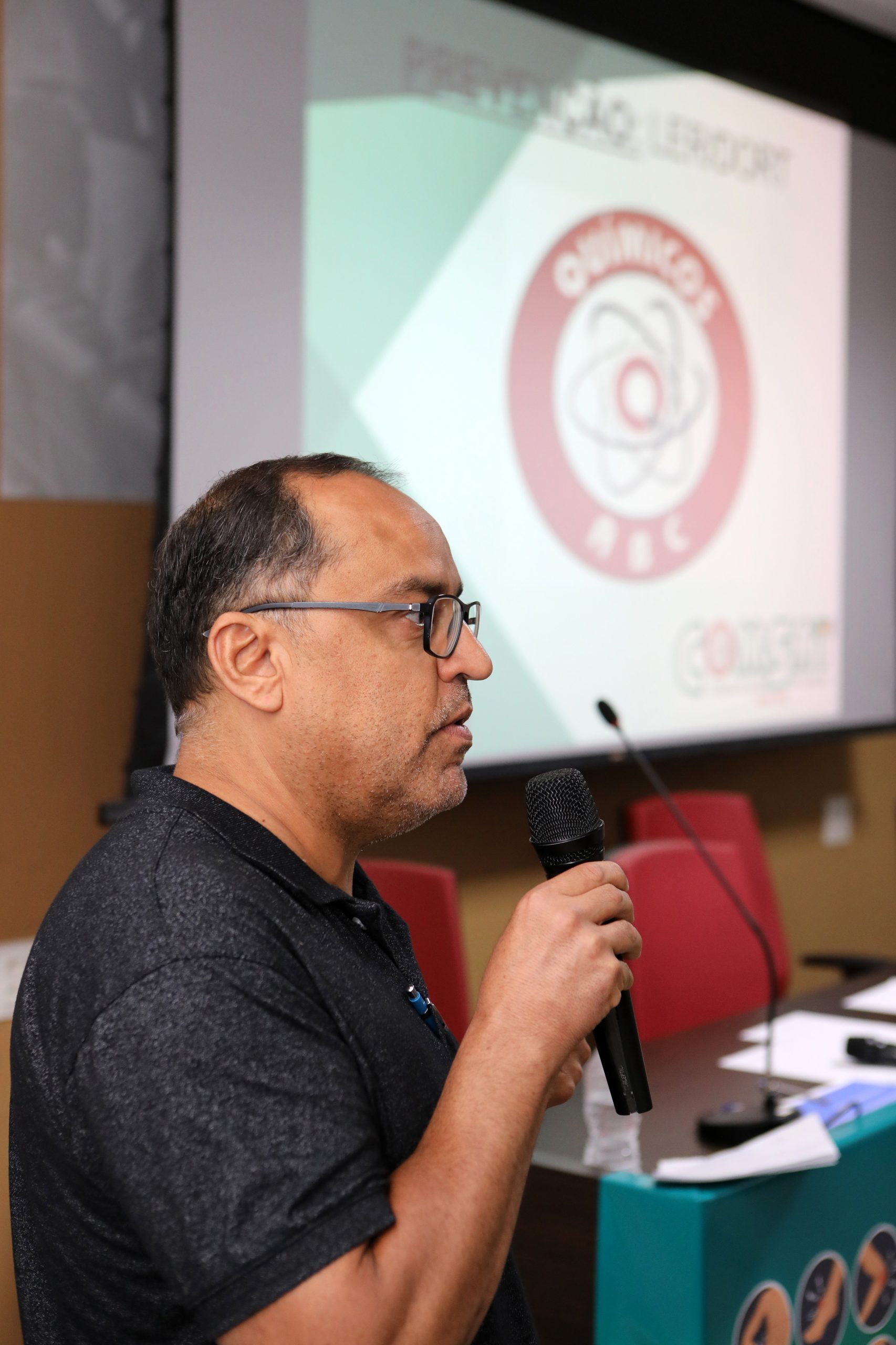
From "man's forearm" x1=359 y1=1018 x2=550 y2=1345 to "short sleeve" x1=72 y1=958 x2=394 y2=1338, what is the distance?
31 mm

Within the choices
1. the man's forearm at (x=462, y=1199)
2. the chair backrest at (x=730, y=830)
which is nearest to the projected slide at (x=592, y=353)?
the chair backrest at (x=730, y=830)

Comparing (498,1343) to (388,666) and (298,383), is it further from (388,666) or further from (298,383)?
(298,383)

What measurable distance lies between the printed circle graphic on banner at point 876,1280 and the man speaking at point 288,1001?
2.48 ft

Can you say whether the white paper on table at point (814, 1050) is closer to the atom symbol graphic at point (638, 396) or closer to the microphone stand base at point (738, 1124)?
the microphone stand base at point (738, 1124)

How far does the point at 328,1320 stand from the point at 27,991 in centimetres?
36

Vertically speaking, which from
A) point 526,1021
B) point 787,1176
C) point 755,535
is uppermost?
point 755,535

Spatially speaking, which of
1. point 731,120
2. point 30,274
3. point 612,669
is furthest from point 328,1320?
point 731,120

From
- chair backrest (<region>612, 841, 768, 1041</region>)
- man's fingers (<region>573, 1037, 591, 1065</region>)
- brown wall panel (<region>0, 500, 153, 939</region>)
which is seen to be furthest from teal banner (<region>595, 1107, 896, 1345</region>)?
brown wall panel (<region>0, 500, 153, 939</region>)

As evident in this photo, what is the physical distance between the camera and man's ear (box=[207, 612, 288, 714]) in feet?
3.72

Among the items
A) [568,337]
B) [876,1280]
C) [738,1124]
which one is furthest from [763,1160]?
[568,337]

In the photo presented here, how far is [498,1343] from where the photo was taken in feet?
3.73

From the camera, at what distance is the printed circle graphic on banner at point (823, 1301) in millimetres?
1740

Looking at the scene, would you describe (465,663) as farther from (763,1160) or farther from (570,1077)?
(763,1160)

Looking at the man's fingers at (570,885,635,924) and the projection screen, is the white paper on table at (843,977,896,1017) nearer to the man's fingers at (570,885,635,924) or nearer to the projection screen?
the projection screen
